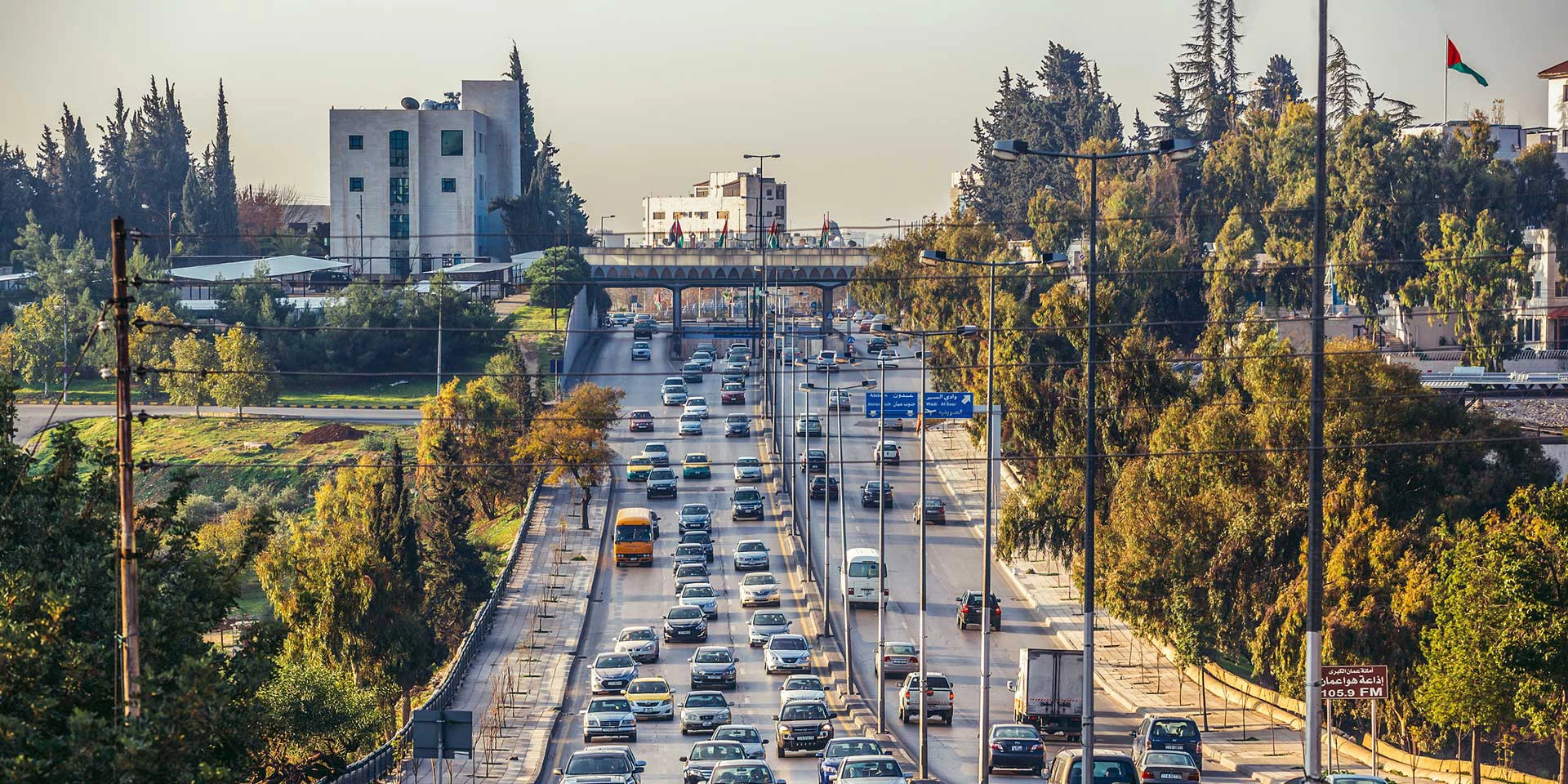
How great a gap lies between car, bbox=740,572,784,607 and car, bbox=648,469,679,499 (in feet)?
58.8

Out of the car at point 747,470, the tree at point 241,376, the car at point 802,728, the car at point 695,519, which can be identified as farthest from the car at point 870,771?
the tree at point 241,376

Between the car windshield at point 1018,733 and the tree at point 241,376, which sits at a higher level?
the tree at point 241,376

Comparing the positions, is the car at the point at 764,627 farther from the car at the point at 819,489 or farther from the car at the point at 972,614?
the car at the point at 819,489

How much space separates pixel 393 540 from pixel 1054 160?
317 ft

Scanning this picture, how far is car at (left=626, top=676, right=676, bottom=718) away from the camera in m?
49.7

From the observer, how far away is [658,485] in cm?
8631

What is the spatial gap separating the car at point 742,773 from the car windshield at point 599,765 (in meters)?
2.16

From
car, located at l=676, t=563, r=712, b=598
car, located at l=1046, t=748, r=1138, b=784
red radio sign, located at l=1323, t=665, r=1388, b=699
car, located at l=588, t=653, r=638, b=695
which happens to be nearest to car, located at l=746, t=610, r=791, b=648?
car, located at l=676, t=563, r=712, b=598

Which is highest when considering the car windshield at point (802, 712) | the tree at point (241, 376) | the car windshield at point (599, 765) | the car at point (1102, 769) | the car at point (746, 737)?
the tree at point (241, 376)


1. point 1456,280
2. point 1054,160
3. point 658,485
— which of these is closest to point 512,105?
point 1054,160

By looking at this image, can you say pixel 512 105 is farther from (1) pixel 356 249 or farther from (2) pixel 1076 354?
(2) pixel 1076 354

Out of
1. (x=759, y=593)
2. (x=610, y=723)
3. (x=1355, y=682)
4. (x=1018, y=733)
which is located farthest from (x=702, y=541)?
(x=1355, y=682)

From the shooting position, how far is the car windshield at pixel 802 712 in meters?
45.3

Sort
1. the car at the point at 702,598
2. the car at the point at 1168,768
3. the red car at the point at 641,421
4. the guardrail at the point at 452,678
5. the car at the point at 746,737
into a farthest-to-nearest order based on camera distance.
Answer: the red car at the point at 641,421 < the car at the point at 702,598 < the car at the point at 746,737 < the car at the point at 1168,768 < the guardrail at the point at 452,678
